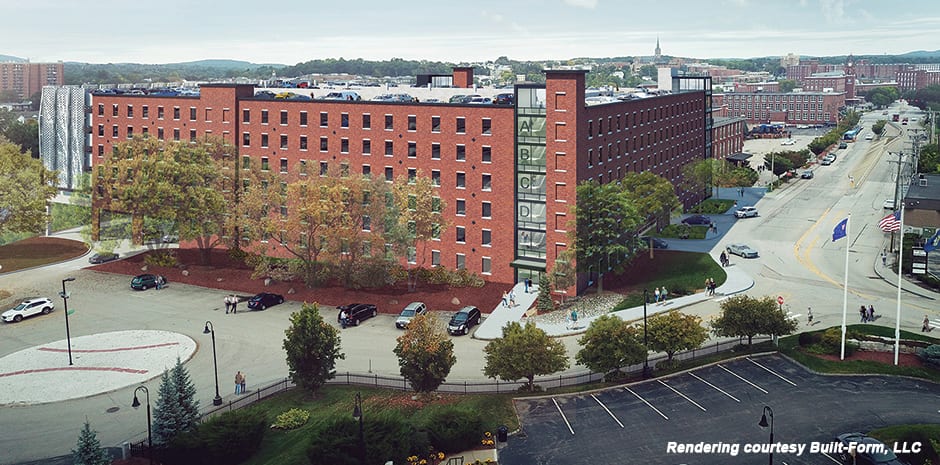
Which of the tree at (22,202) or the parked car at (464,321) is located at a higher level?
the tree at (22,202)

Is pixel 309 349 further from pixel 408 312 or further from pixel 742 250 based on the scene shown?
pixel 742 250

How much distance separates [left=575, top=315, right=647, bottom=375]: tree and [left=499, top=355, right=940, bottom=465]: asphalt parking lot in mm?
1591

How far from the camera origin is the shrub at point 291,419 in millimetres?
46031

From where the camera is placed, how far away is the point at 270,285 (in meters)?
77.4

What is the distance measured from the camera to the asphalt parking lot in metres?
40.7

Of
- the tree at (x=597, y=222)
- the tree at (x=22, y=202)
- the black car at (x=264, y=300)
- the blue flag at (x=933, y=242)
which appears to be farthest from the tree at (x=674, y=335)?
the tree at (x=22, y=202)

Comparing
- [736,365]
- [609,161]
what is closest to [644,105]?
[609,161]

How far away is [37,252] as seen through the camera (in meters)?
93.1

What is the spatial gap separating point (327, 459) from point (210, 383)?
19.7 m

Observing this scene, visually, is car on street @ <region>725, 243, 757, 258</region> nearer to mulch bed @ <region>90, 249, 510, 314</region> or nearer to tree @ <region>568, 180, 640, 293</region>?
tree @ <region>568, 180, 640, 293</region>

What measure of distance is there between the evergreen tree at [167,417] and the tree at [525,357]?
17168 millimetres

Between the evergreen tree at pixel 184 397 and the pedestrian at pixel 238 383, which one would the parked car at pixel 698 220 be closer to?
the pedestrian at pixel 238 383

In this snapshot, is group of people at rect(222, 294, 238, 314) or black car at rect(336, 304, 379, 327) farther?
group of people at rect(222, 294, 238, 314)

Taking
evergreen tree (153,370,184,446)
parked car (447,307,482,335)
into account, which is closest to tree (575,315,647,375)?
parked car (447,307,482,335)
